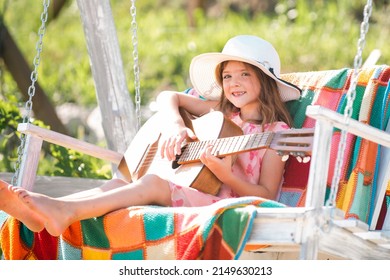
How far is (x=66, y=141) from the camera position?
187 inches

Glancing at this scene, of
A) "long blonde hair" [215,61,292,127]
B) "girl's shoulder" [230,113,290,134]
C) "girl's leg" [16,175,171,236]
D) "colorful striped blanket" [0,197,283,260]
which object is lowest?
"colorful striped blanket" [0,197,283,260]

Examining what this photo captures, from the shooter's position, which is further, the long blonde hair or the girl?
the long blonde hair

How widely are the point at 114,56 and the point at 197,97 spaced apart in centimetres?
70

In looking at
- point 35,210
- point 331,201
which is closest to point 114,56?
point 35,210

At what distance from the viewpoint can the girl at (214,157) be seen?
383cm

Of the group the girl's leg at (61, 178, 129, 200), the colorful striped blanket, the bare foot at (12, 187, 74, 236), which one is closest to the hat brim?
the girl's leg at (61, 178, 129, 200)

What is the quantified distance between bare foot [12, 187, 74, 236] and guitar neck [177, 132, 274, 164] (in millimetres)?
656

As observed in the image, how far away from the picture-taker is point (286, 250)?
150 inches

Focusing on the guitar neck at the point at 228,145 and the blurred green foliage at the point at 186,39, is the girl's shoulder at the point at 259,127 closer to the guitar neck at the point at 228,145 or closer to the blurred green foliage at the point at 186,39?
the guitar neck at the point at 228,145

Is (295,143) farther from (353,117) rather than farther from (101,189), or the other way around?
(101,189)

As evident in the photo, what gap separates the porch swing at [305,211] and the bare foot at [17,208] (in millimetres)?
194

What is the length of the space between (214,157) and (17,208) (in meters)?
0.81

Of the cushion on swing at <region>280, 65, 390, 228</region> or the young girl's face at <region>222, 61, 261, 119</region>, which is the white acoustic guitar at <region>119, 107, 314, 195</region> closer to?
the young girl's face at <region>222, 61, 261, 119</region>

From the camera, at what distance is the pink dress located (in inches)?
163
